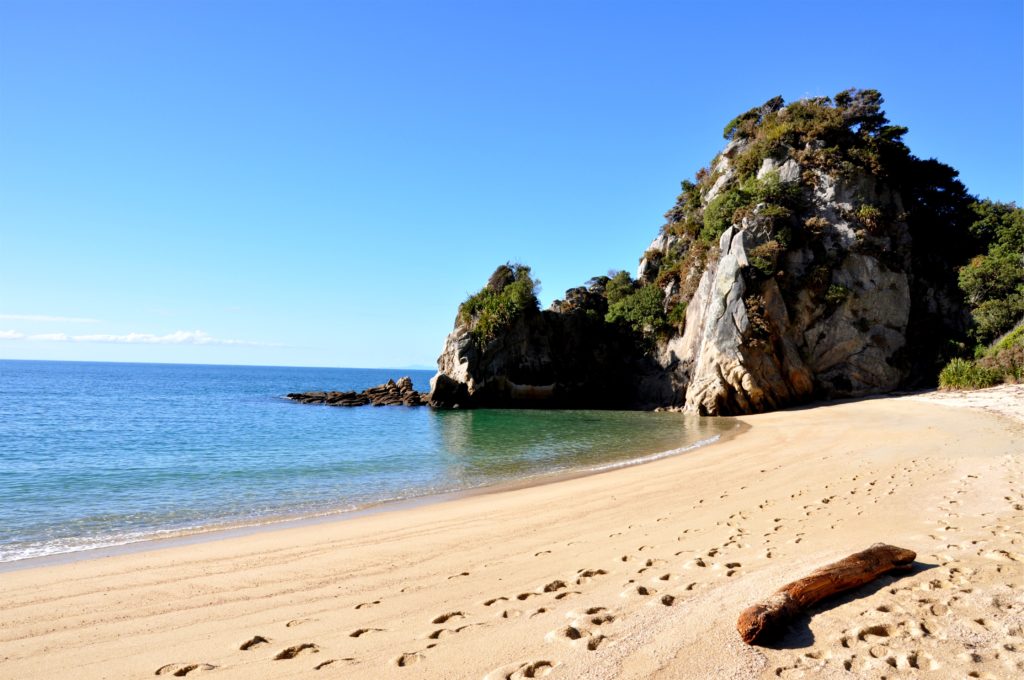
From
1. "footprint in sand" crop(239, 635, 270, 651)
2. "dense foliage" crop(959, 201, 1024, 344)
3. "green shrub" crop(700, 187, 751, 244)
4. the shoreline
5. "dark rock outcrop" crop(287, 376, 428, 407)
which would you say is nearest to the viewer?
"footprint in sand" crop(239, 635, 270, 651)

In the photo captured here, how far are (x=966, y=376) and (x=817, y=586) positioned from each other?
29112mm

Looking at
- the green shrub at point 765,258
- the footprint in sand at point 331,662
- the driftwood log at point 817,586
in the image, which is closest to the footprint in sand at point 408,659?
the footprint in sand at point 331,662

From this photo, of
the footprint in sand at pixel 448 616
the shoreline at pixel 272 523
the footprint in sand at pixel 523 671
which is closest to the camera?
the footprint in sand at pixel 523 671

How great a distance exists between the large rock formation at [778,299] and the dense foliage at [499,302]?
0.55 feet

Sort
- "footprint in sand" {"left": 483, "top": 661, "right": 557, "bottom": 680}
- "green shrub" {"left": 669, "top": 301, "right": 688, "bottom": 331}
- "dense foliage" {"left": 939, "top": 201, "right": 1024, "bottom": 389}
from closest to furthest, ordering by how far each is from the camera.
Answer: "footprint in sand" {"left": 483, "top": 661, "right": 557, "bottom": 680}, "dense foliage" {"left": 939, "top": 201, "right": 1024, "bottom": 389}, "green shrub" {"left": 669, "top": 301, "right": 688, "bottom": 331}

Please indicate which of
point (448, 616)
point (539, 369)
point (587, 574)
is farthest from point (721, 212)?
point (448, 616)

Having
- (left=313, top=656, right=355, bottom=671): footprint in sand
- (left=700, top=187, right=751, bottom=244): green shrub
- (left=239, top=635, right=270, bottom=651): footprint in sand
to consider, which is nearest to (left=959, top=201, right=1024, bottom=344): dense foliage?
(left=700, top=187, right=751, bottom=244): green shrub

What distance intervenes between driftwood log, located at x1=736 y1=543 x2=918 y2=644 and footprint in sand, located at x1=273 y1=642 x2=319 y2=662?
319cm

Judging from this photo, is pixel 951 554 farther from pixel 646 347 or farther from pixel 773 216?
pixel 646 347

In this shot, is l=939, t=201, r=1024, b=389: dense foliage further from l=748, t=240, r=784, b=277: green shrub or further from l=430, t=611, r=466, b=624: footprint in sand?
l=430, t=611, r=466, b=624: footprint in sand

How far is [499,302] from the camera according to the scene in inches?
1601

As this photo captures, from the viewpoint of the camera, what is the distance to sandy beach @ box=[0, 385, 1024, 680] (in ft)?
12.3

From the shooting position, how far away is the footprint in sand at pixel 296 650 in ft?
13.5

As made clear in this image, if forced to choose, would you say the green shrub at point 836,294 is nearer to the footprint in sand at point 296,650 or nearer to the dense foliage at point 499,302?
the dense foliage at point 499,302
